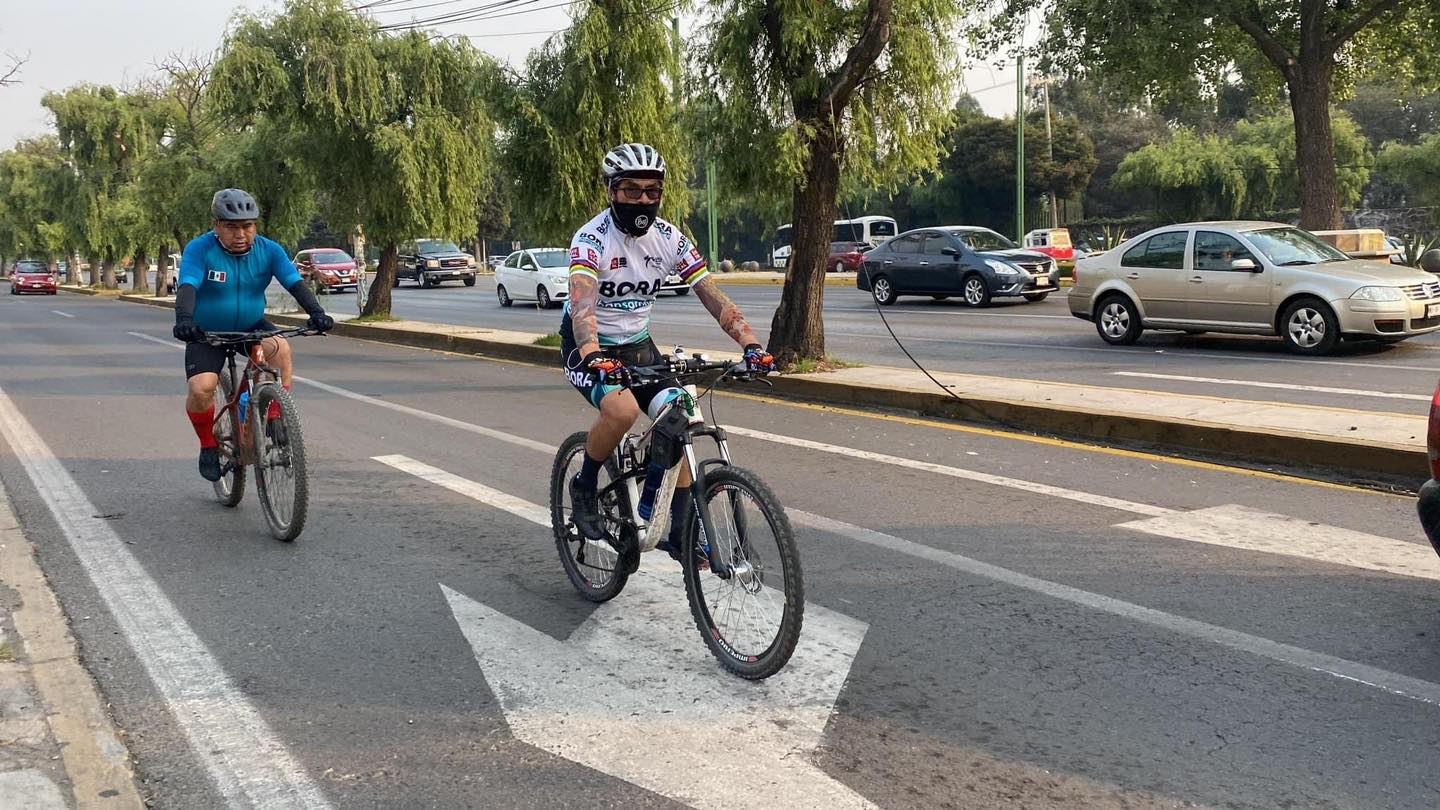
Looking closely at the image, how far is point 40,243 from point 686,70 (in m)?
69.0

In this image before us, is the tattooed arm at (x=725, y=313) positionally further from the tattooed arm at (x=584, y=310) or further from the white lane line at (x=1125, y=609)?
the white lane line at (x=1125, y=609)

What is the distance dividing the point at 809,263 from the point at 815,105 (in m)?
1.69

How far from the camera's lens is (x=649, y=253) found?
4742 millimetres

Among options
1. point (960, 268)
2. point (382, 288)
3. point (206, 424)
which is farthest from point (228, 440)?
point (960, 268)

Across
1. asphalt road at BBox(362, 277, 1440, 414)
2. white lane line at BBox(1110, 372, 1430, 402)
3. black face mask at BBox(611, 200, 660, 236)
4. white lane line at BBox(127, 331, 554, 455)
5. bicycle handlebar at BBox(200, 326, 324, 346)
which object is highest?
black face mask at BBox(611, 200, 660, 236)

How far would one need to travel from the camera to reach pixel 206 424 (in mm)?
6863

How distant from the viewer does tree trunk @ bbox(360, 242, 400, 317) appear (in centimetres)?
2497

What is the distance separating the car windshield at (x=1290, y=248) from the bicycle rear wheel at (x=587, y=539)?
11627mm

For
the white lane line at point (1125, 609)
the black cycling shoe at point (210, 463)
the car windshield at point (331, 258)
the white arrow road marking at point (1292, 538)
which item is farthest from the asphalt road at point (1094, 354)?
the car windshield at point (331, 258)

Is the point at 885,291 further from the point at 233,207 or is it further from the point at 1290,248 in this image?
the point at 233,207

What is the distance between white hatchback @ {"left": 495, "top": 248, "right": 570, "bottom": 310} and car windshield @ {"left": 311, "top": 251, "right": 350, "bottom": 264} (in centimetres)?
1338

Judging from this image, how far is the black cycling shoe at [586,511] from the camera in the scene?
15.9 feet

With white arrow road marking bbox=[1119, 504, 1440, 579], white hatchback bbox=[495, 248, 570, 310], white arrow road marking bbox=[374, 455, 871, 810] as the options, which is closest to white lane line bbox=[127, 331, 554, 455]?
white arrow road marking bbox=[374, 455, 871, 810]

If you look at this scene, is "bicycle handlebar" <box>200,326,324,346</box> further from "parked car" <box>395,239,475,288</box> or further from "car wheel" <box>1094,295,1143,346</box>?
"parked car" <box>395,239,475,288</box>
